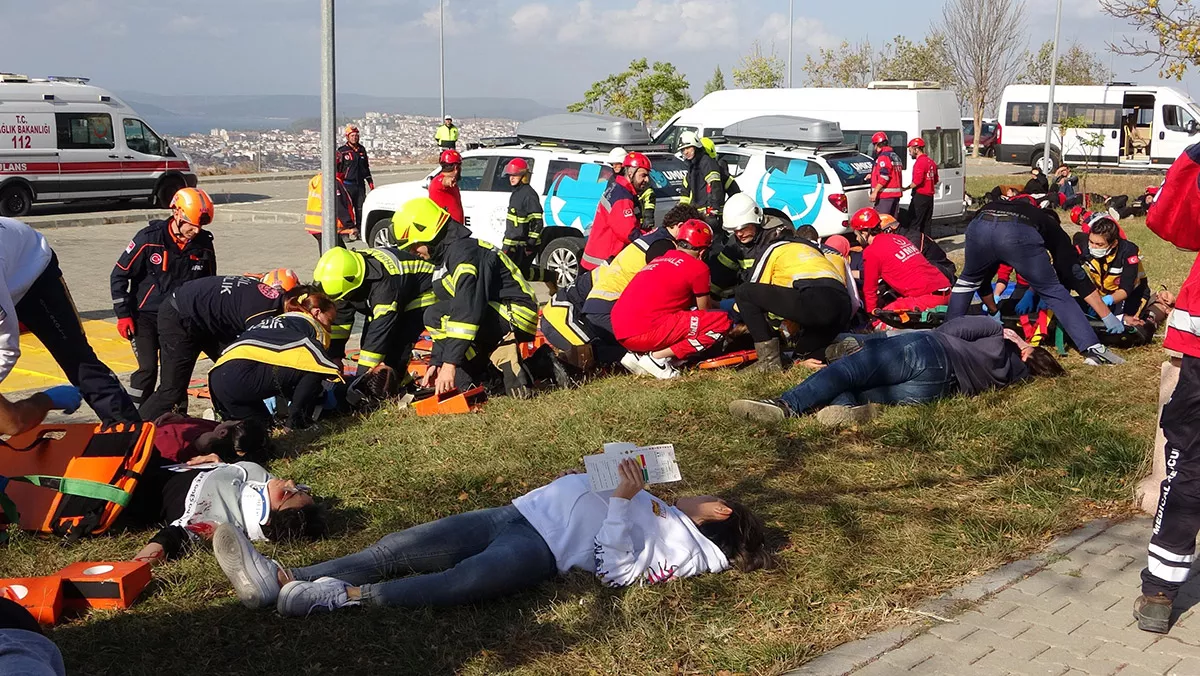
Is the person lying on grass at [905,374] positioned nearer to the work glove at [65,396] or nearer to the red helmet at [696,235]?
the red helmet at [696,235]

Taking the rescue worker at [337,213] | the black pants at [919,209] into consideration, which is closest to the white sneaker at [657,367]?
the rescue worker at [337,213]

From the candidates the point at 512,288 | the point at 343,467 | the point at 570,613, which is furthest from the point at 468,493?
the point at 512,288

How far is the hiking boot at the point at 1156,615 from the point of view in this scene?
13.2 ft

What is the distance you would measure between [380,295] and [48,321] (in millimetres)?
2288

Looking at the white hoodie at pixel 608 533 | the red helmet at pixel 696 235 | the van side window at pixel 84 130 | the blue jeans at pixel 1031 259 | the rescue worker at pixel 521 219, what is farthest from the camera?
the van side window at pixel 84 130

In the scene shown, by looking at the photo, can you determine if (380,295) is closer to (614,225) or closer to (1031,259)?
(614,225)

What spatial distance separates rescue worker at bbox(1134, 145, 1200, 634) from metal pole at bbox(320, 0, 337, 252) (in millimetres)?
7354

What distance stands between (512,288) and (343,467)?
85.9 inches

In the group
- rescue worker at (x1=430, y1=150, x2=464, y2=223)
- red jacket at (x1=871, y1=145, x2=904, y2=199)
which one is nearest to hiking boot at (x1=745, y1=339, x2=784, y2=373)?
rescue worker at (x1=430, y1=150, x2=464, y2=223)

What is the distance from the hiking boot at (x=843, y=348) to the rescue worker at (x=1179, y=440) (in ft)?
12.0

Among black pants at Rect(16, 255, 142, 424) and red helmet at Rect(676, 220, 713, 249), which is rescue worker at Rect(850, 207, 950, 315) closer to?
red helmet at Rect(676, 220, 713, 249)

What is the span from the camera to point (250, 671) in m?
3.82

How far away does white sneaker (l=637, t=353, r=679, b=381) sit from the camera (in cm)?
827

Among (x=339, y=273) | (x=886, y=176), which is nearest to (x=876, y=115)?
(x=886, y=176)
